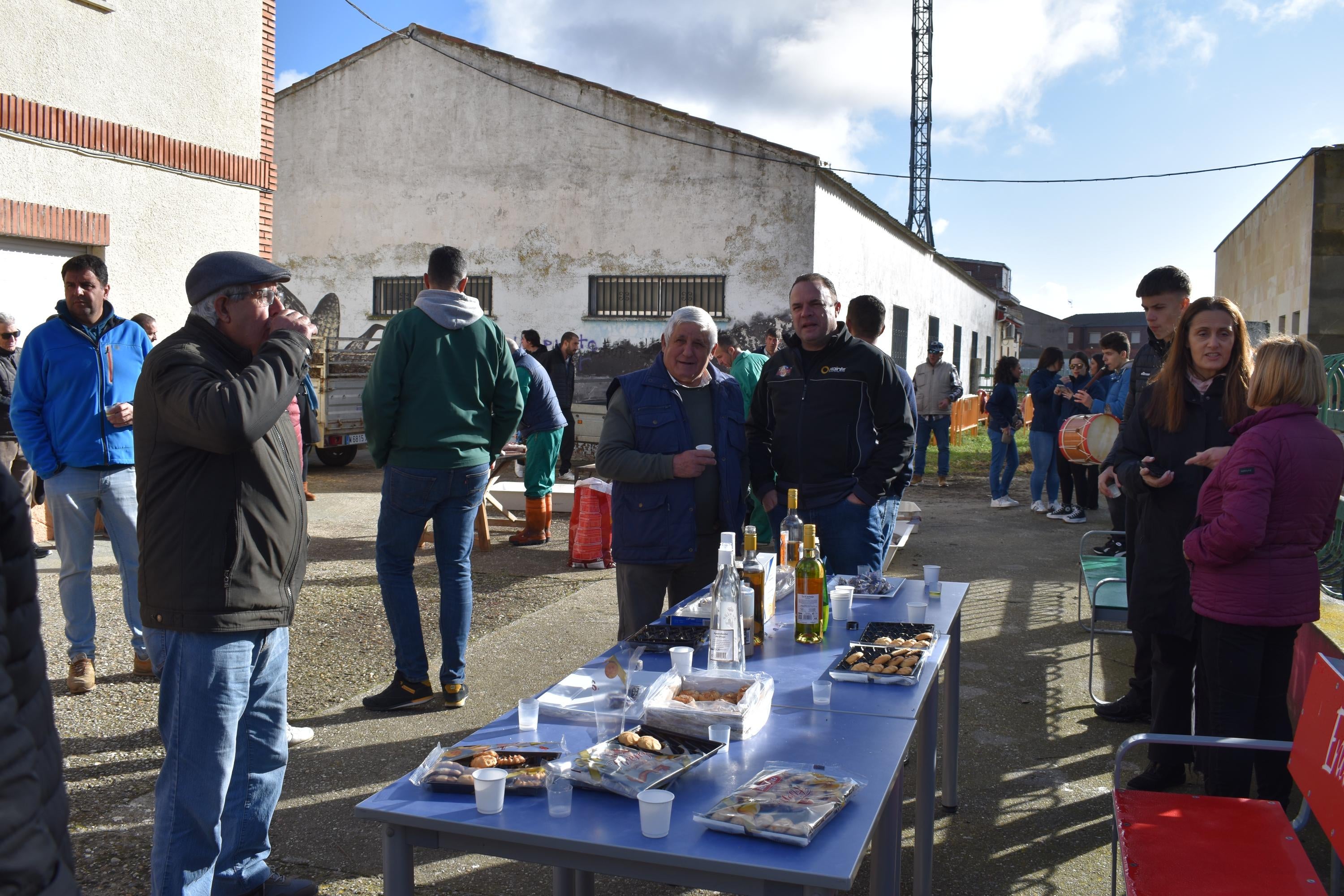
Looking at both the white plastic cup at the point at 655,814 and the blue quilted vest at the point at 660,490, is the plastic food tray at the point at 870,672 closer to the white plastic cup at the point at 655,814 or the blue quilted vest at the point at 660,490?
the white plastic cup at the point at 655,814

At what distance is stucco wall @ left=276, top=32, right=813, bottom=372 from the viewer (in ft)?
55.5

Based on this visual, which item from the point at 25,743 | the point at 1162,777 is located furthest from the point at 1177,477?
the point at 25,743

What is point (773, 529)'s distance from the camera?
15.9 feet

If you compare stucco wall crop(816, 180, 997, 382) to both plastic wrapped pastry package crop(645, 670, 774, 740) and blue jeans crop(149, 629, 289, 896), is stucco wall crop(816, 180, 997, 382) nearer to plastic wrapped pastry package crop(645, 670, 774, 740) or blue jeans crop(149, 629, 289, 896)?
plastic wrapped pastry package crop(645, 670, 774, 740)

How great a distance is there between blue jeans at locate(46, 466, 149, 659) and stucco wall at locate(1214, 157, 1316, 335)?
14060mm

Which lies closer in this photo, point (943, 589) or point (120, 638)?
point (943, 589)

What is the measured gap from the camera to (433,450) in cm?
466

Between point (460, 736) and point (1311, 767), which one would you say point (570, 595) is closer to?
point (460, 736)

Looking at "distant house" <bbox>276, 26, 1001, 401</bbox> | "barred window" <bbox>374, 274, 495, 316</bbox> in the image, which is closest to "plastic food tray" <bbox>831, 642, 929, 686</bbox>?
"distant house" <bbox>276, 26, 1001, 401</bbox>

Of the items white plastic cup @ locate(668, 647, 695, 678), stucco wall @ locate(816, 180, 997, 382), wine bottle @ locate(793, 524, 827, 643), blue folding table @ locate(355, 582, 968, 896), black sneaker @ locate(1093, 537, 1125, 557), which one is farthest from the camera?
stucco wall @ locate(816, 180, 997, 382)

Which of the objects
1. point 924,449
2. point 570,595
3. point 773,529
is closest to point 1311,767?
point 773,529

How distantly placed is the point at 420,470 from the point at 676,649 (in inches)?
94.4

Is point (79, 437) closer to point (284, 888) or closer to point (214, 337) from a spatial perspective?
point (214, 337)

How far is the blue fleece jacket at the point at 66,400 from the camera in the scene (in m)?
4.91
